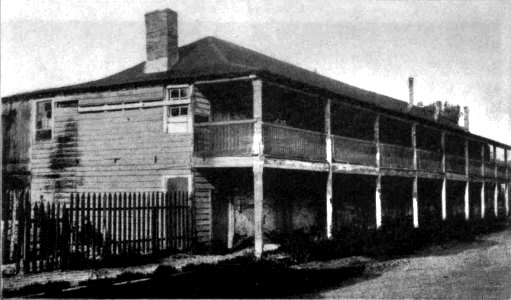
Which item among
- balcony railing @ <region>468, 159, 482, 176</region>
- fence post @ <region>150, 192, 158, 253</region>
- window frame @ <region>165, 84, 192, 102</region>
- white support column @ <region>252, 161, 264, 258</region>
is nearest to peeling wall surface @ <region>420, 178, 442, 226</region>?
balcony railing @ <region>468, 159, 482, 176</region>

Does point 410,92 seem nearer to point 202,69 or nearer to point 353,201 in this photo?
point 353,201

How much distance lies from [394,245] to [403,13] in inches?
351

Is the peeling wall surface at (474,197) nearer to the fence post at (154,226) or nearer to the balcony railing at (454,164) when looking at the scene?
the balcony railing at (454,164)

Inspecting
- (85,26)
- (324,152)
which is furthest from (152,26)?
(324,152)

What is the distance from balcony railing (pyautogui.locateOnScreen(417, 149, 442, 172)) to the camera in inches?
1021

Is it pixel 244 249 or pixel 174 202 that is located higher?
pixel 174 202

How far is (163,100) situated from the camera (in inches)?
707

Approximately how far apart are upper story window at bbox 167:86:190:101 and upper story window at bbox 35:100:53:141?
16.8 ft

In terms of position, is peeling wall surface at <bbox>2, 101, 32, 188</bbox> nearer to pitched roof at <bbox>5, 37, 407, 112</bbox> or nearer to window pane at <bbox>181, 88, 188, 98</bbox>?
pitched roof at <bbox>5, 37, 407, 112</bbox>

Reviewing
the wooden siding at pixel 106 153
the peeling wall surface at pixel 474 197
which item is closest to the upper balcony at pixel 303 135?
the wooden siding at pixel 106 153

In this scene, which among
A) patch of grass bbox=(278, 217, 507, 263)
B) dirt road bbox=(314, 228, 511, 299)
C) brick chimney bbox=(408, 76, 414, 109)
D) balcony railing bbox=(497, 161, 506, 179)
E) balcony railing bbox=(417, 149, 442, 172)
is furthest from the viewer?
brick chimney bbox=(408, 76, 414, 109)

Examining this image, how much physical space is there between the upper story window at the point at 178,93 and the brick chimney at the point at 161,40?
180 cm

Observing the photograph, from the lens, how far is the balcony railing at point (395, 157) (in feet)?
75.2

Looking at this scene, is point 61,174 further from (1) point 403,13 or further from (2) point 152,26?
(1) point 403,13
